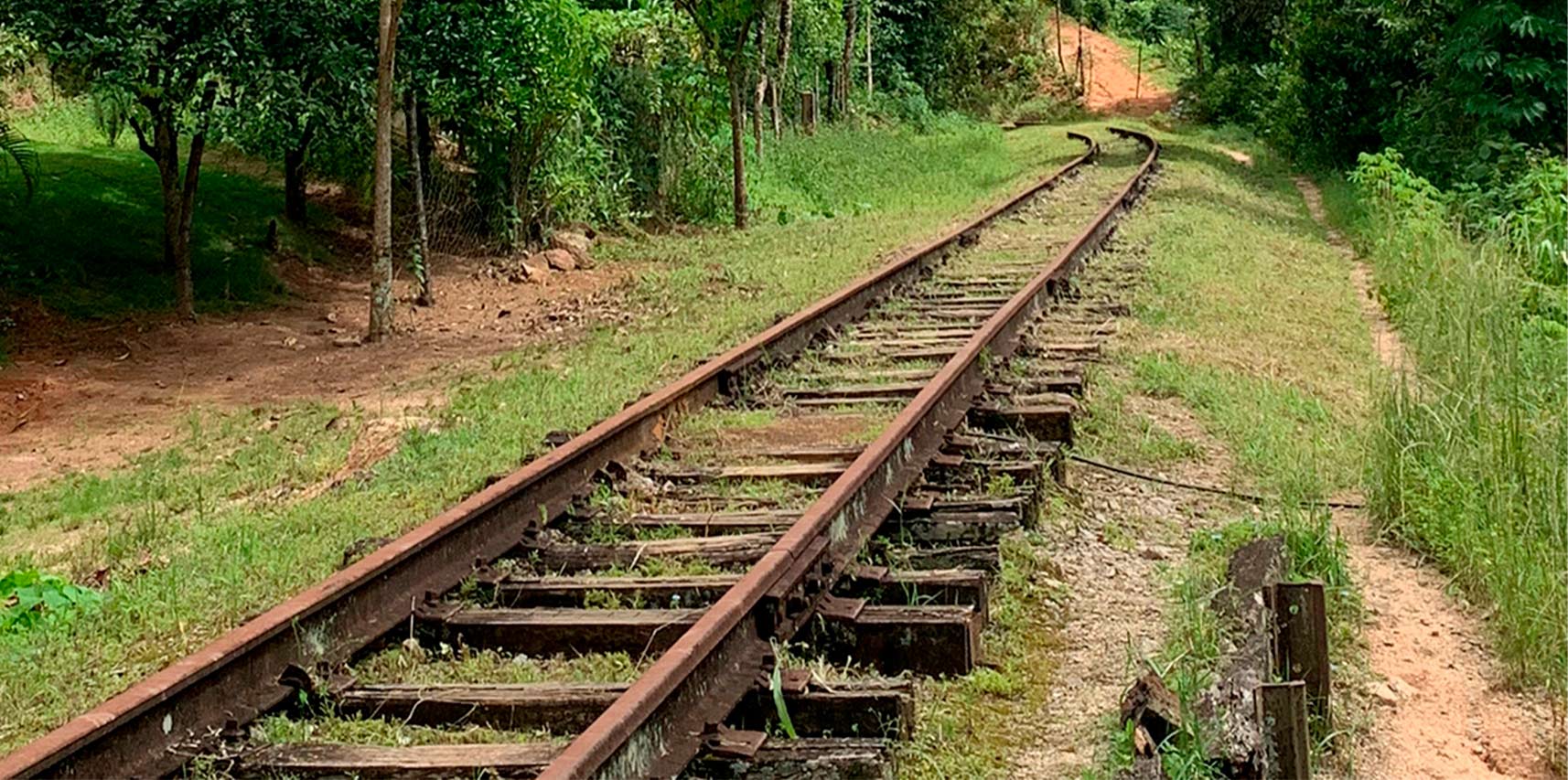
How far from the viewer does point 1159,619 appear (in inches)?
189

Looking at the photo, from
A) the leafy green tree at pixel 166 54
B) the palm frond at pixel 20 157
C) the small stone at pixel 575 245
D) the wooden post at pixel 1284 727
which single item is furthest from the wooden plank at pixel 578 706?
the small stone at pixel 575 245

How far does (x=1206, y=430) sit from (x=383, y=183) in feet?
21.4

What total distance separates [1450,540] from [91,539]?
5.14 metres

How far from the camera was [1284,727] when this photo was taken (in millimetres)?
3473

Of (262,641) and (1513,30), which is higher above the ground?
(1513,30)

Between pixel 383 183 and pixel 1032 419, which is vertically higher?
pixel 383 183

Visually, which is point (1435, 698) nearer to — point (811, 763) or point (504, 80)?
point (811, 763)

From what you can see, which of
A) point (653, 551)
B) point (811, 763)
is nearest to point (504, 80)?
point (653, 551)

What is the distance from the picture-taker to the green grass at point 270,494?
4570 mm

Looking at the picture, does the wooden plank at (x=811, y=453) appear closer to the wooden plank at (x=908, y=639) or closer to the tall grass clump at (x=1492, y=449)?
the wooden plank at (x=908, y=639)

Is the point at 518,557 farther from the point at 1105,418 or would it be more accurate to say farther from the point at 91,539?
the point at 1105,418

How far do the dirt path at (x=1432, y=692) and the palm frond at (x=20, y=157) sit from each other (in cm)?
995

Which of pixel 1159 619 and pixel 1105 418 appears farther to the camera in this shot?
pixel 1105 418

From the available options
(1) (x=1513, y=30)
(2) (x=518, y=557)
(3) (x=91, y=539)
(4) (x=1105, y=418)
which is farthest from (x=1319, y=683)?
(1) (x=1513, y=30)
